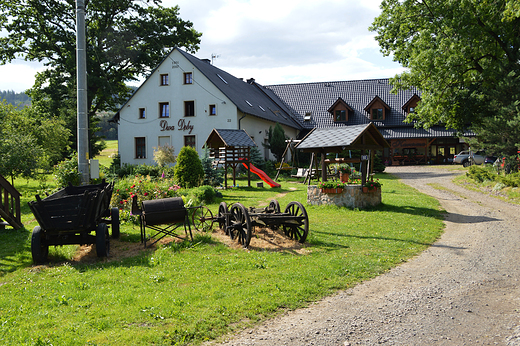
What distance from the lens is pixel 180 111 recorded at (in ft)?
96.4

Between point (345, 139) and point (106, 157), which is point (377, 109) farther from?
point (106, 157)

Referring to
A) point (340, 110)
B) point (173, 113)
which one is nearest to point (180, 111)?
point (173, 113)

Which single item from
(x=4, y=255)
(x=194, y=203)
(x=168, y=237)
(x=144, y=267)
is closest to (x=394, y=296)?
(x=144, y=267)

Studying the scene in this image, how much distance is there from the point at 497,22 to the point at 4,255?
23.0 meters

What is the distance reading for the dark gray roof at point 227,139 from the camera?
66.1 feet

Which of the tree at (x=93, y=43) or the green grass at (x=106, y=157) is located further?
the green grass at (x=106, y=157)

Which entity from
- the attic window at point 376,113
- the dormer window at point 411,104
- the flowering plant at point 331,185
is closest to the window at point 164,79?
the flowering plant at point 331,185

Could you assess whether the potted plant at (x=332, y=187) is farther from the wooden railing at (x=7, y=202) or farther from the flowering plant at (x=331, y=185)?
the wooden railing at (x=7, y=202)

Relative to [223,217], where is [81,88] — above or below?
above

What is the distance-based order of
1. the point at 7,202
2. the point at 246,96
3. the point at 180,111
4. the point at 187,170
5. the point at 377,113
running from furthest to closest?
the point at 377,113 < the point at 246,96 < the point at 180,111 < the point at 187,170 < the point at 7,202

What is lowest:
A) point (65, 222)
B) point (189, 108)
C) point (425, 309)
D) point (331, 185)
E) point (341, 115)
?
point (425, 309)

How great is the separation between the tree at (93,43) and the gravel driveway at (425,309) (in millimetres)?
30490

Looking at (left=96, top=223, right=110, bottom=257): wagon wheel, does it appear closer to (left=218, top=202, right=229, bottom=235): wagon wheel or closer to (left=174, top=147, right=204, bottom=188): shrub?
(left=218, top=202, right=229, bottom=235): wagon wheel

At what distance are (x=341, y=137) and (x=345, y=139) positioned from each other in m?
0.32
